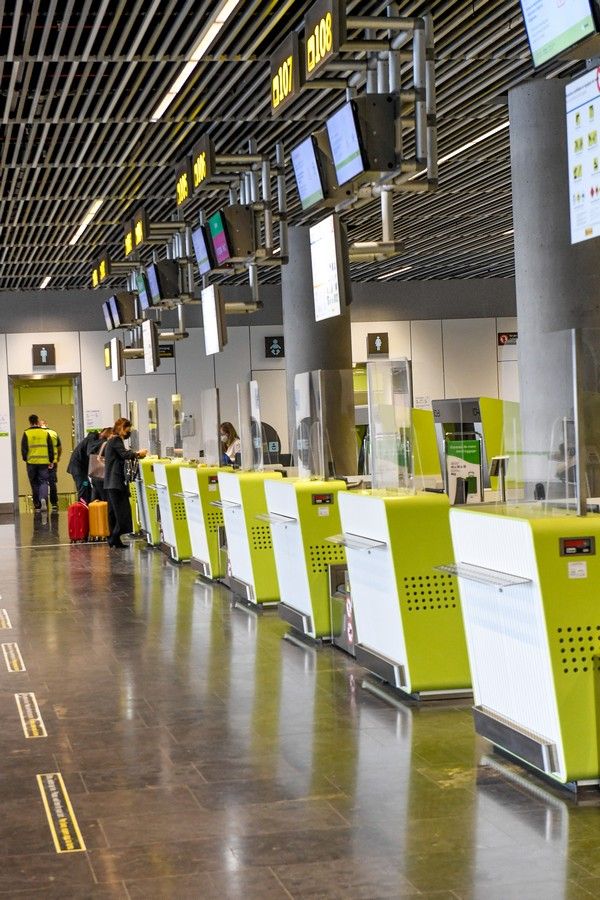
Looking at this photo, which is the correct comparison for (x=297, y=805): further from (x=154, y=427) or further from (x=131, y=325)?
(x=131, y=325)

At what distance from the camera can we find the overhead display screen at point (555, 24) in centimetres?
503

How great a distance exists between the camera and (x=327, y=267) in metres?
8.65

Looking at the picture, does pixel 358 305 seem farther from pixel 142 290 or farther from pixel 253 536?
pixel 253 536

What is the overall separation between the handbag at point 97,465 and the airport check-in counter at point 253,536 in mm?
6534

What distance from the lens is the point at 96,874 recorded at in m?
3.83

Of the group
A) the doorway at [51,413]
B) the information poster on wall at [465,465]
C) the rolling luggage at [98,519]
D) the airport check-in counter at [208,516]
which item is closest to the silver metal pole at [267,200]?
the airport check-in counter at [208,516]

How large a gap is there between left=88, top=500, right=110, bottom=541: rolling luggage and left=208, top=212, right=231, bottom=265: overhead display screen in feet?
15.3

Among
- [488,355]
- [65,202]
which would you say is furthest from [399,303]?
[65,202]

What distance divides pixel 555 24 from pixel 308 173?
334 centimetres

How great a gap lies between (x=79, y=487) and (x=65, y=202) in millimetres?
5140

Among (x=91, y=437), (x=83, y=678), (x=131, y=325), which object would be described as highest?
(x=131, y=325)

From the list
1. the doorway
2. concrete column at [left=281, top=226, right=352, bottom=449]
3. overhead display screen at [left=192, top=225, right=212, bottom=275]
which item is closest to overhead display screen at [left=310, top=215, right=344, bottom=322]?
overhead display screen at [left=192, top=225, right=212, bottom=275]

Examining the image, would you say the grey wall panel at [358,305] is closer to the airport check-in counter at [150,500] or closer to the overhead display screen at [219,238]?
the airport check-in counter at [150,500]

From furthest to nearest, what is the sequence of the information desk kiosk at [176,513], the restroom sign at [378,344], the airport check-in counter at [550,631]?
the restroom sign at [378,344] < the information desk kiosk at [176,513] < the airport check-in counter at [550,631]
